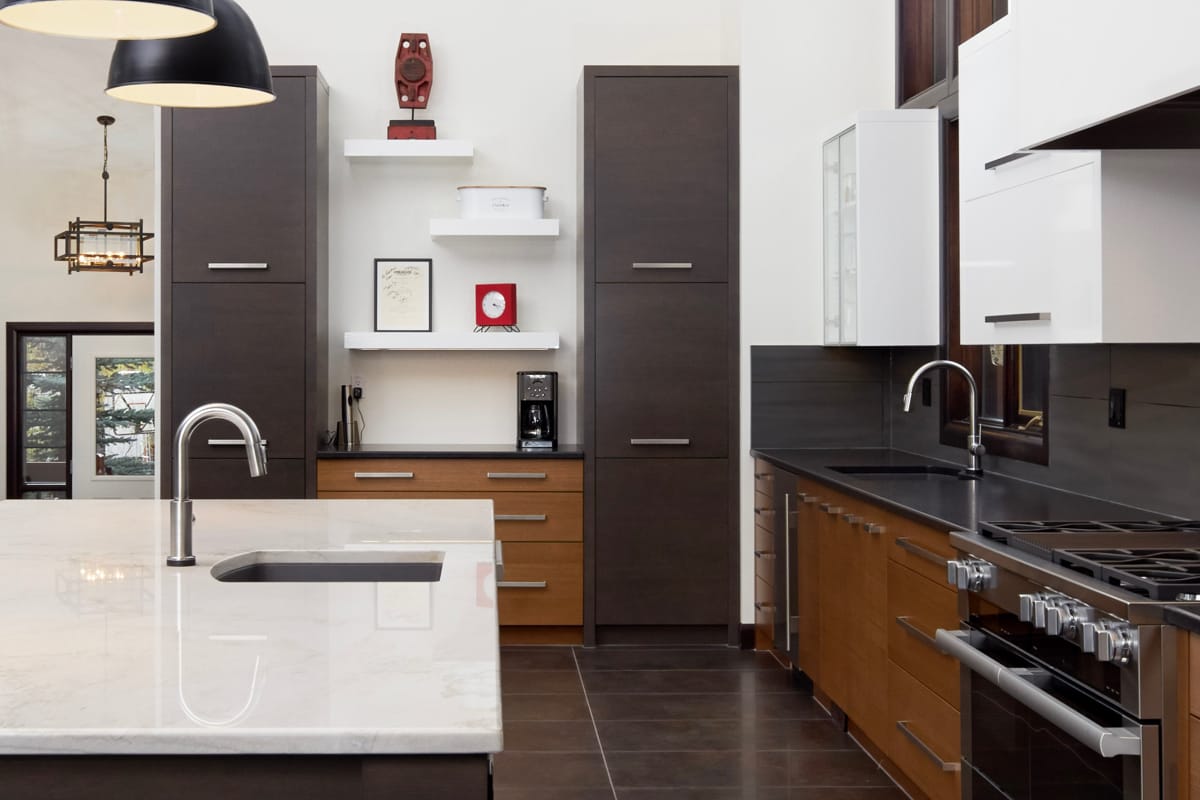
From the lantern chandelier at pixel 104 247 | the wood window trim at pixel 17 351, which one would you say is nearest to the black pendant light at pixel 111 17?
the lantern chandelier at pixel 104 247

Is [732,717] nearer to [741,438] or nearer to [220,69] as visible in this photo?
[741,438]

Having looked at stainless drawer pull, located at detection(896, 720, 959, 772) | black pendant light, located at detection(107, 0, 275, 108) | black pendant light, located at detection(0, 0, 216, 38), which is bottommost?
stainless drawer pull, located at detection(896, 720, 959, 772)

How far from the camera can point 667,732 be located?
12.7 ft

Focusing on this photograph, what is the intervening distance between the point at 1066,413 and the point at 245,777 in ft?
8.97

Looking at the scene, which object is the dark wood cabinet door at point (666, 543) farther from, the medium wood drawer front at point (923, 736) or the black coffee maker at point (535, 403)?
the medium wood drawer front at point (923, 736)

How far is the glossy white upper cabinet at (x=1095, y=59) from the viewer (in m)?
1.95

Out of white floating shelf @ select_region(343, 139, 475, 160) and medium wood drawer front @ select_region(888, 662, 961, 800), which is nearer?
medium wood drawer front @ select_region(888, 662, 961, 800)

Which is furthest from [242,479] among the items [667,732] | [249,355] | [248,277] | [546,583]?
[667,732]

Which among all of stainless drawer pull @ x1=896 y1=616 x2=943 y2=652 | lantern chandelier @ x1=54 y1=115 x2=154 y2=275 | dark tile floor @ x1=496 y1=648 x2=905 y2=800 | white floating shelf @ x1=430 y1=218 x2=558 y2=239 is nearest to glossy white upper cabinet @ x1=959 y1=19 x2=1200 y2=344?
stainless drawer pull @ x1=896 y1=616 x2=943 y2=652

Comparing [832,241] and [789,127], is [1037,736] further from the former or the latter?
[789,127]

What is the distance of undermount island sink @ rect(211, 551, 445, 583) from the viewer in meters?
2.35

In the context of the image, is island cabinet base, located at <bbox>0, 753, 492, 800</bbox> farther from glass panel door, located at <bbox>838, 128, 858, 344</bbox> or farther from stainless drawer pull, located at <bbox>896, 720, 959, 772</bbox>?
glass panel door, located at <bbox>838, 128, 858, 344</bbox>

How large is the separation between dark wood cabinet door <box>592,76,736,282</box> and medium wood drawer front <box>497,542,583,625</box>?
122 cm

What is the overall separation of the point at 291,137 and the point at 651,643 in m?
2.64
